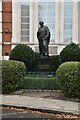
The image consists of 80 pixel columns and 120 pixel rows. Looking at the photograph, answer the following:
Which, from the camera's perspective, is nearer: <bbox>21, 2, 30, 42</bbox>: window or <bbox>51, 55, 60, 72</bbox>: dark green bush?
<bbox>51, 55, 60, 72</bbox>: dark green bush

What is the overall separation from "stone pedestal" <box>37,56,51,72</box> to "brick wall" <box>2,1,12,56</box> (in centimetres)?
562

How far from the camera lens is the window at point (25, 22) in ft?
77.6

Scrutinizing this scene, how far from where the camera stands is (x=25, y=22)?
2373 cm

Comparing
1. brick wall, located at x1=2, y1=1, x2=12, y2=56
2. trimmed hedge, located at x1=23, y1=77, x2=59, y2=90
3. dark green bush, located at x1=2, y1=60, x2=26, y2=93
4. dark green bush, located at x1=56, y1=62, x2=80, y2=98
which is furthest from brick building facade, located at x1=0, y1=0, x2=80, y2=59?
dark green bush, located at x1=56, y1=62, x2=80, y2=98

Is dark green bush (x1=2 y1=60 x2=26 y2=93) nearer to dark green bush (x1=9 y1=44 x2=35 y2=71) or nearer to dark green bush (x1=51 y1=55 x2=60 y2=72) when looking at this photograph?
dark green bush (x1=9 y1=44 x2=35 y2=71)

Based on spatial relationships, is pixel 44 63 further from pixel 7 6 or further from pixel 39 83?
pixel 7 6

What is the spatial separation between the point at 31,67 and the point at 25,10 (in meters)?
6.88

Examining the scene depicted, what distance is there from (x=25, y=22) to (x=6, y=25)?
1.35 metres

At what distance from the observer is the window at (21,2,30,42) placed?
2366 cm

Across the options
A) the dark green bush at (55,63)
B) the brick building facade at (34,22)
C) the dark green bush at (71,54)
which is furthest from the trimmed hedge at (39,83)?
the brick building facade at (34,22)

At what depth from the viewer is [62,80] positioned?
13305 millimetres

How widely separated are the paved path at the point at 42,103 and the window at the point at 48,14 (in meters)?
10.8

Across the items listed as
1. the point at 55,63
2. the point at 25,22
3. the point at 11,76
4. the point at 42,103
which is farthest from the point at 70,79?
the point at 25,22

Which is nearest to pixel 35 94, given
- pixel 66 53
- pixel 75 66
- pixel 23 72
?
pixel 23 72
